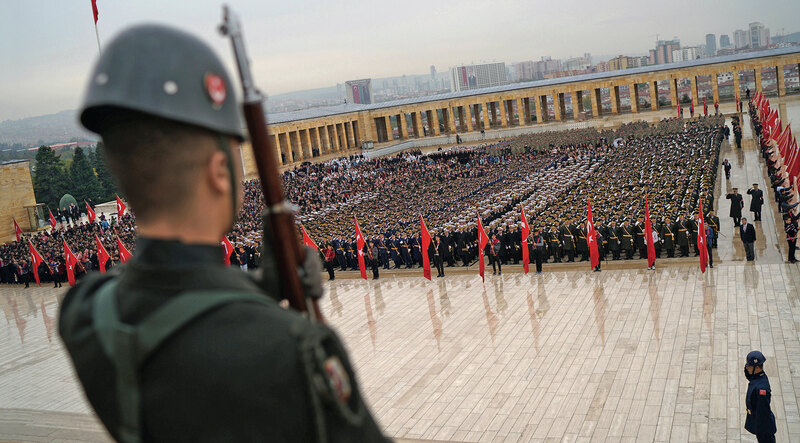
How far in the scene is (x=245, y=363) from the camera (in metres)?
1.10

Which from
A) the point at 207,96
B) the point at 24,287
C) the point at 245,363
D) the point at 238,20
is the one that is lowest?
the point at 24,287

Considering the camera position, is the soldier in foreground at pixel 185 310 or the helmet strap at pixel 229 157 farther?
the helmet strap at pixel 229 157

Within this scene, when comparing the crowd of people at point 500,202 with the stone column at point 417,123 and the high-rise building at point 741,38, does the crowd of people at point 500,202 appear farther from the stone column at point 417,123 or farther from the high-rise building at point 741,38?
the high-rise building at point 741,38

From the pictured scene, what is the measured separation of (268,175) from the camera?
1292 mm

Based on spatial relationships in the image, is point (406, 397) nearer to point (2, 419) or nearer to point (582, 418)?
point (582, 418)

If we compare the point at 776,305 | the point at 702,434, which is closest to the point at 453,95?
the point at 776,305

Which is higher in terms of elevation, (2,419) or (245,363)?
(245,363)

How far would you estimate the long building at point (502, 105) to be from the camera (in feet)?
214

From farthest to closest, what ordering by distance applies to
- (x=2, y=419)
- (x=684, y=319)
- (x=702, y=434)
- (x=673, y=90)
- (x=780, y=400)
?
(x=673, y=90) < (x=684, y=319) < (x=2, y=419) < (x=780, y=400) < (x=702, y=434)

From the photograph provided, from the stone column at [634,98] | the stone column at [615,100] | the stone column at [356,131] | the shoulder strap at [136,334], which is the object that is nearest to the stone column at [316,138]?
the stone column at [356,131]

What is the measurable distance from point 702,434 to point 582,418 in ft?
5.32

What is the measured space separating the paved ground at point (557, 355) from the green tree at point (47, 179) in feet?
146

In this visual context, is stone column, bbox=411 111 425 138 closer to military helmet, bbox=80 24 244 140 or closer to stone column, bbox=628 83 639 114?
stone column, bbox=628 83 639 114

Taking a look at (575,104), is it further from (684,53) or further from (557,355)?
(684,53)
